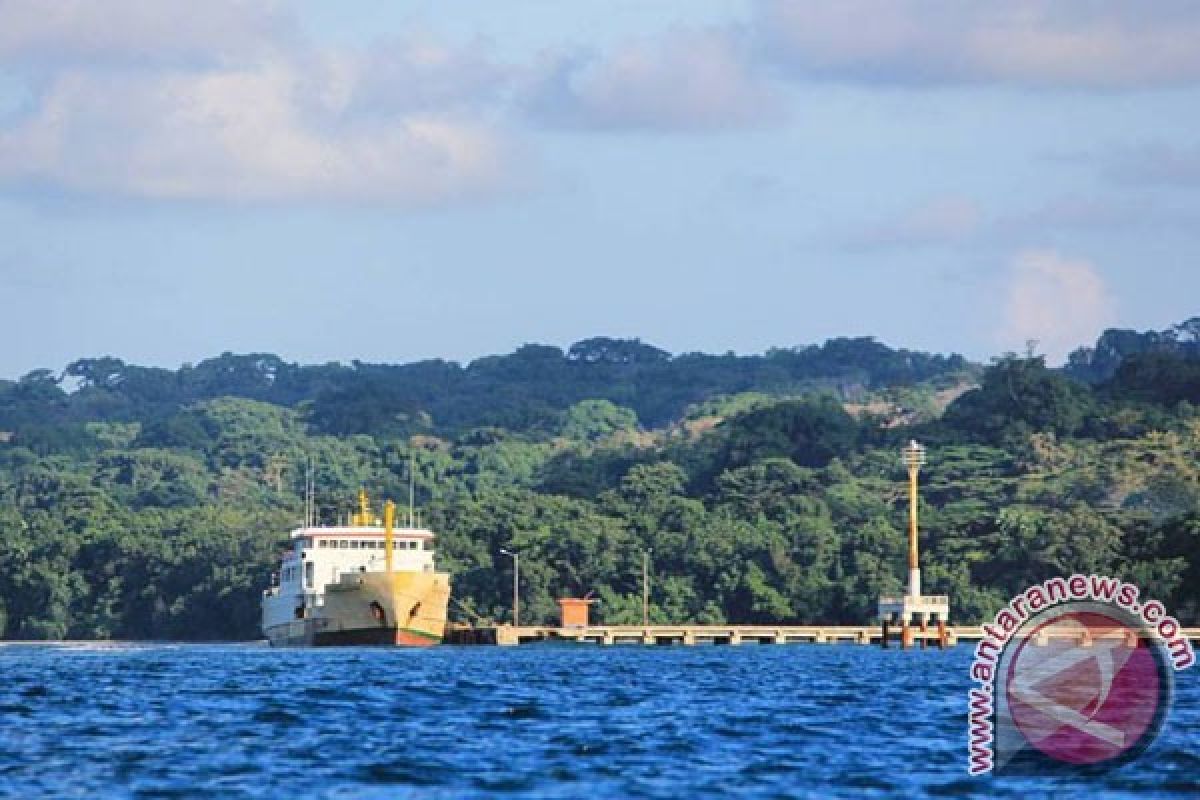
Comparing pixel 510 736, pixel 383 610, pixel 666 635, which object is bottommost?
pixel 510 736

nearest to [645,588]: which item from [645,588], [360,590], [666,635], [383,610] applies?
[645,588]

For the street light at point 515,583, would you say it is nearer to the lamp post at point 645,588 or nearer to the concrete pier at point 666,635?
the lamp post at point 645,588

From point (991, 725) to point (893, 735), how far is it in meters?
2.52

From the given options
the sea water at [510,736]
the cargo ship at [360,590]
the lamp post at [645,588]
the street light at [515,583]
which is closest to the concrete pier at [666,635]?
the cargo ship at [360,590]

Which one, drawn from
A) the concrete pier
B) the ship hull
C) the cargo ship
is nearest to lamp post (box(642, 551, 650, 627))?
the concrete pier

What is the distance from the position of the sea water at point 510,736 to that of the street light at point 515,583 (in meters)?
70.0

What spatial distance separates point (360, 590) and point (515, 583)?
1501 inches

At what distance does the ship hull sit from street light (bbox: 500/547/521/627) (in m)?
30.4

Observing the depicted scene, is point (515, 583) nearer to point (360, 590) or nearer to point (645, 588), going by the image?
point (645, 588)

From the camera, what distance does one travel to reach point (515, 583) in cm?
17012

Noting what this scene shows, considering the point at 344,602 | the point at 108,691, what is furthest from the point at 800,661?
the point at 108,691

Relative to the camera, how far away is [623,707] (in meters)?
70.1

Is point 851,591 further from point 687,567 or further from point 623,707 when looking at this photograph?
point 623,707

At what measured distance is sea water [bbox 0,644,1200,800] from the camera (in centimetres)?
4809
